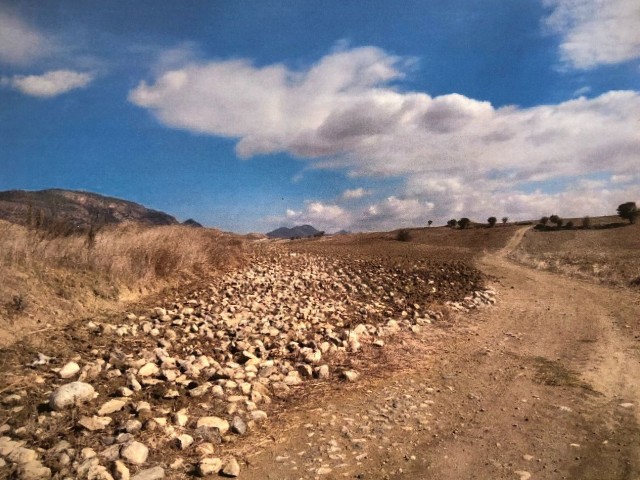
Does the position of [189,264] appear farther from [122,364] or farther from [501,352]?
[501,352]

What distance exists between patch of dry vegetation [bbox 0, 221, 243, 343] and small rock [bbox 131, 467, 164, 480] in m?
3.50

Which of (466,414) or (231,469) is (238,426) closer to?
(231,469)

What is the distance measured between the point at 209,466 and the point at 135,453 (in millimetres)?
755

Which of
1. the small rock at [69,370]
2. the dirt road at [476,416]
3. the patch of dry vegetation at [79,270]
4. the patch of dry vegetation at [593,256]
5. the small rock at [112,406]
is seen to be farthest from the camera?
the patch of dry vegetation at [593,256]

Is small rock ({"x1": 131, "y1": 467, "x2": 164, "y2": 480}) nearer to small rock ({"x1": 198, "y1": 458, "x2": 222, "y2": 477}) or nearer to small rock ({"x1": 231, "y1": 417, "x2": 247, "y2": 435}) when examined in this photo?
small rock ({"x1": 198, "y1": 458, "x2": 222, "y2": 477})

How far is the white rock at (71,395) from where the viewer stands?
4531 mm

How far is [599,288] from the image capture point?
51.0 ft

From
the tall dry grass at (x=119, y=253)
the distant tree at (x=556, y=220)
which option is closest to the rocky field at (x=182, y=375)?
the tall dry grass at (x=119, y=253)

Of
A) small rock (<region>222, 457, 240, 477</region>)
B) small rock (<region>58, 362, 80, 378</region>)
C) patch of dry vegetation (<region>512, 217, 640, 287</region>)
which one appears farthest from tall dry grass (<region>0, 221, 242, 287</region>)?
patch of dry vegetation (<region>512, 217, 640, 287</region>)

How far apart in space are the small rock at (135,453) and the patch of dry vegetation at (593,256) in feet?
→ 58.9

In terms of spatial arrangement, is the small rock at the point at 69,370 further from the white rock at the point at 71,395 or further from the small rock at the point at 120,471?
the small rock at the point at 120,471

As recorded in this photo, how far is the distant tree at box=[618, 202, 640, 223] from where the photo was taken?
50.5 meters

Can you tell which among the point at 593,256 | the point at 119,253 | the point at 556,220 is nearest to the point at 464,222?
the point at 556,220

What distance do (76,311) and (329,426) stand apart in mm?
5294
